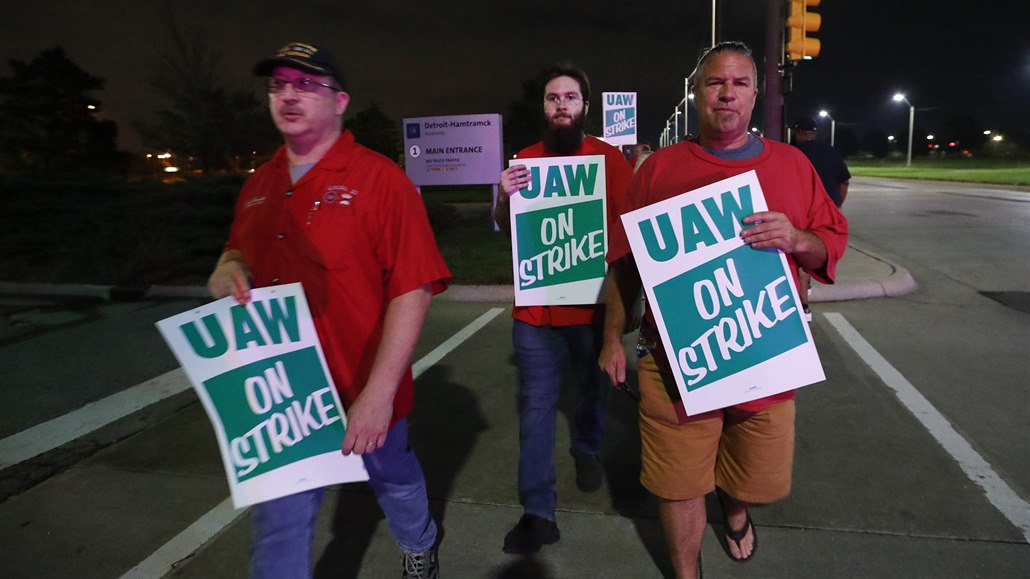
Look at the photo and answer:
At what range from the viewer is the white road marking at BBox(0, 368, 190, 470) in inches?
181

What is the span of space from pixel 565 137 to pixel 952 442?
2985mm

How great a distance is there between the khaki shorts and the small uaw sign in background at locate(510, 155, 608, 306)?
0.77 metres

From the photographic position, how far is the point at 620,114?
59.3 feet

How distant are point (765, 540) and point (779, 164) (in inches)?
69.2

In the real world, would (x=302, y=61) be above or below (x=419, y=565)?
above

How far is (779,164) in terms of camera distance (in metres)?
2.42

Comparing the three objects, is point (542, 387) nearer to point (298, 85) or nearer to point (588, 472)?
point (588, 472)

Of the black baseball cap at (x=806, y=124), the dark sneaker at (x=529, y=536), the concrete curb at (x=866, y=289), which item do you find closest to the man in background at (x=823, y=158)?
the black baseball cap at (x=806, y=124)

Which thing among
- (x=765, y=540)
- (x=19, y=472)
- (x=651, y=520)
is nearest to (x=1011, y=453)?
(x=765, y=540)

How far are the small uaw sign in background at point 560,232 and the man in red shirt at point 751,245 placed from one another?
0.55m

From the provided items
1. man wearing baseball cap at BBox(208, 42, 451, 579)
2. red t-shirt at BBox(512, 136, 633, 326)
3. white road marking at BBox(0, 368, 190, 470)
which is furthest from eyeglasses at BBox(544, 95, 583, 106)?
white road marking at BBox(0, 368, 190, 470)

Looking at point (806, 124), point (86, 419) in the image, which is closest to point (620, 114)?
point (806, 124)

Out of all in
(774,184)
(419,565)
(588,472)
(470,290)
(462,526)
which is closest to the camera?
(774,184)

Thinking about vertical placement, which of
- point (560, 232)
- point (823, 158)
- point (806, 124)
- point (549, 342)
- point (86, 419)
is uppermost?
point (806, 124)
